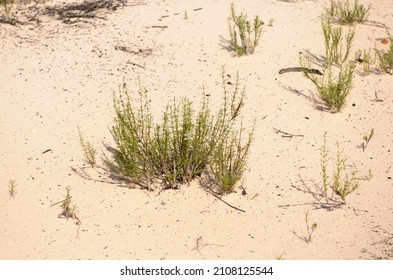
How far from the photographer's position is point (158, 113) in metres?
4.62

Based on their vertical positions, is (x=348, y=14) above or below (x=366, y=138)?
above

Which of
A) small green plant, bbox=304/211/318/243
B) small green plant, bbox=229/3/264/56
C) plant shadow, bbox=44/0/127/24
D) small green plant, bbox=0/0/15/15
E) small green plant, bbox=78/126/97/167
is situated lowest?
small green plant, bbox=304/211/318/243

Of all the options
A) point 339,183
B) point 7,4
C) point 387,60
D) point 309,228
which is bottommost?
point 309,228

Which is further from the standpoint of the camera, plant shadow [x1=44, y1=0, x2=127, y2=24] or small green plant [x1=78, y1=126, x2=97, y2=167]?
plant shadow [x1=44, y1=0, x2=127, y2=24]

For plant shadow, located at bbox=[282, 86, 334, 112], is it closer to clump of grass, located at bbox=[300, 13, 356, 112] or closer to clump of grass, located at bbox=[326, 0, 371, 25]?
clump of grass, located at bbox=[300, 13, 356, 112]

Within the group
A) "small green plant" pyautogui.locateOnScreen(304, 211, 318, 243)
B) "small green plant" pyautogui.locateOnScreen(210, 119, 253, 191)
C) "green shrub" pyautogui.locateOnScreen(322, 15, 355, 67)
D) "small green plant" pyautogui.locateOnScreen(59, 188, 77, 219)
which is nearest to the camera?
"small green plant" pyautogui.locateOnScreen(304, 211, 318, 243)

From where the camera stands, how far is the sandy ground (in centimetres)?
341

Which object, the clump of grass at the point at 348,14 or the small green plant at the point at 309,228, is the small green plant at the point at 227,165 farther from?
the clump of grass at the point at 348,14

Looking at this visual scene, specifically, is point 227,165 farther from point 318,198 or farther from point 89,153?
point 89,153

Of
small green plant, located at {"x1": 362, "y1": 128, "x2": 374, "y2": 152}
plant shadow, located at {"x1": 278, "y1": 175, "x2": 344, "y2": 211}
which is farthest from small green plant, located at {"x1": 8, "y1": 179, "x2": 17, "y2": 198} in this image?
small green plant, located at {"x1": 362, "y1": 128, "x2": 374, "y2": 152}

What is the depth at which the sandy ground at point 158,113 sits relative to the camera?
341cm

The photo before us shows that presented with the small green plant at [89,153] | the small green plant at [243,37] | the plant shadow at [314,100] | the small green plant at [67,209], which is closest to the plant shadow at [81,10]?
the small green plant at [243,37]

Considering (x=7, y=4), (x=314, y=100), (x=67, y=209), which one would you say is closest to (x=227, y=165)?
(x=67, y=209)

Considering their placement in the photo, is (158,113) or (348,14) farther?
(348,14)
